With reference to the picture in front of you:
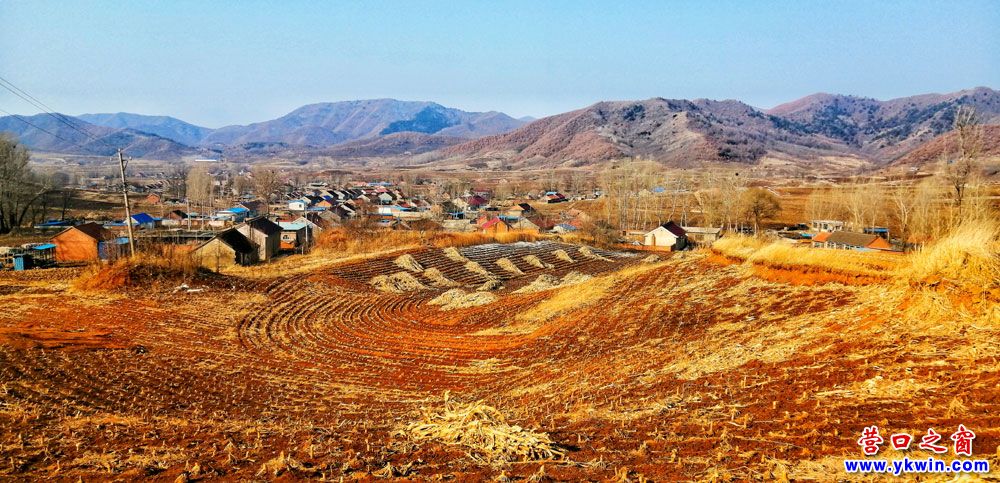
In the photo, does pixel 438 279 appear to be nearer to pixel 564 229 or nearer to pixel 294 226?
pixel 294 226

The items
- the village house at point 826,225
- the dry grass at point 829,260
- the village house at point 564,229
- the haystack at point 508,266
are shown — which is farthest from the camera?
the village house at point 564,229

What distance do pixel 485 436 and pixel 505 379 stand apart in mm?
4729

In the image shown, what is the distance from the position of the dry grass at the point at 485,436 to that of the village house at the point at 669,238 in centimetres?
3731

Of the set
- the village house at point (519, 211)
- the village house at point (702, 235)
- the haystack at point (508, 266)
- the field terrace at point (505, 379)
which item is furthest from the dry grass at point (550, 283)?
the village house at point (519, 211)

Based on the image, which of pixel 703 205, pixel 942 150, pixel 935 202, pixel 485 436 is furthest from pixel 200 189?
pixel 942 150

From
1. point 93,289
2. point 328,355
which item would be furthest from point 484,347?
point 93,289

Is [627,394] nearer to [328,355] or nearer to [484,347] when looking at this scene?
[484,347]

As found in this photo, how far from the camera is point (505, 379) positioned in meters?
9.81

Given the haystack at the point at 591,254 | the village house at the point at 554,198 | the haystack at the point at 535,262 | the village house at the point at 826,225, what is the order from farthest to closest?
the village house at the point at 554,198 < the village house at the point at 826,225 < the haystack at the point at 591,254 < the haystack at the point at 535,262

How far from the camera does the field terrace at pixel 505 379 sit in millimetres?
4863

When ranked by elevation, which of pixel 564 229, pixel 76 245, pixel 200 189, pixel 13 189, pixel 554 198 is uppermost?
pixel 200 189

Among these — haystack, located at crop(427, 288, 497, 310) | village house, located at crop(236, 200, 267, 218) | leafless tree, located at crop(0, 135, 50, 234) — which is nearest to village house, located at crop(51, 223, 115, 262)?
leafless tree, located at crop(0, 135, 50, 234)

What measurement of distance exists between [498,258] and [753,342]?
2207cm

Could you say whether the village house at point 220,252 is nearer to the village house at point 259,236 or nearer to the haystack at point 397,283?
the village house at point 259,236
